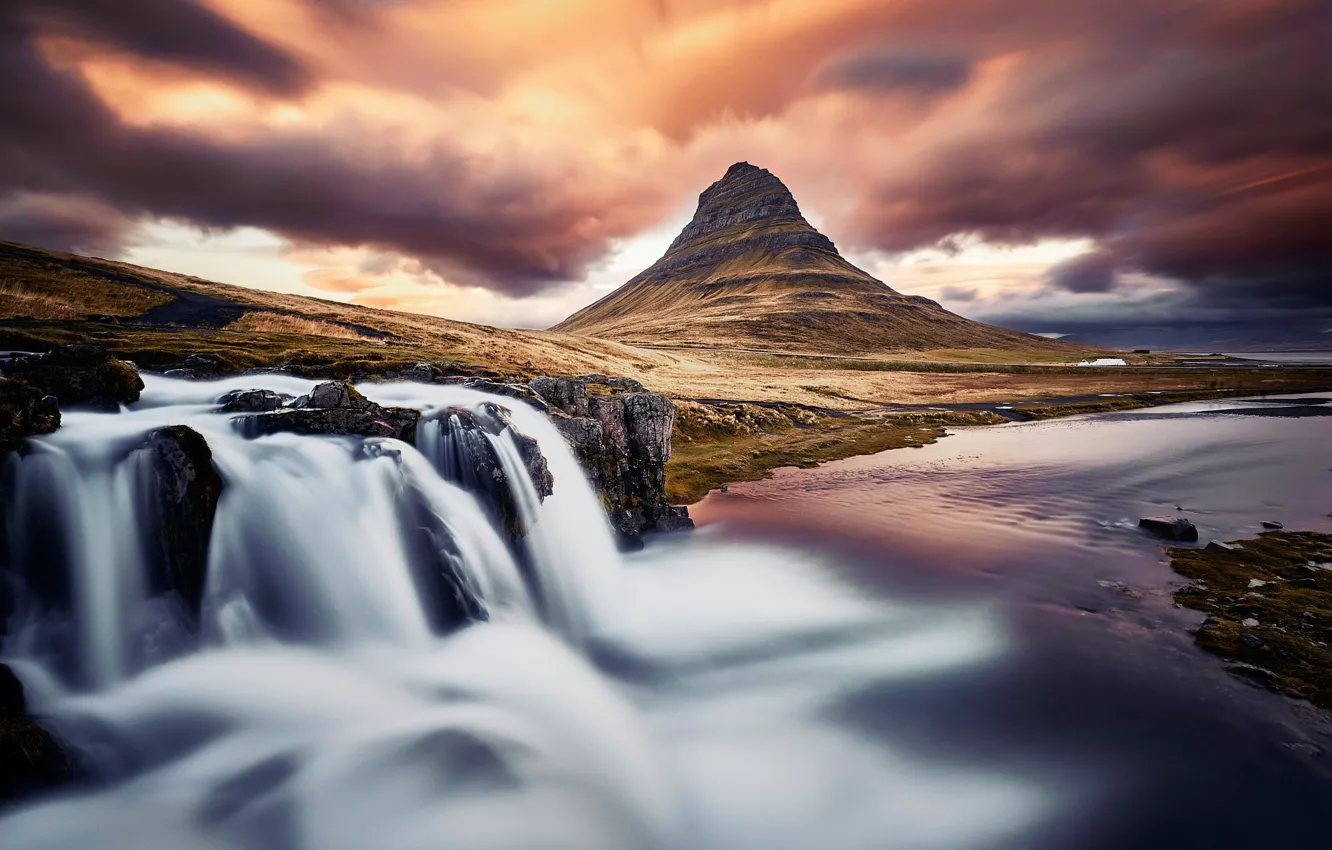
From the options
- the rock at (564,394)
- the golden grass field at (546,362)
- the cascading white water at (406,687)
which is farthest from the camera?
the golden grass field at (546,362)

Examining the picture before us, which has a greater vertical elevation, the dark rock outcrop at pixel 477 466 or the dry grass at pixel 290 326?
the dry grass at pixel 290 326

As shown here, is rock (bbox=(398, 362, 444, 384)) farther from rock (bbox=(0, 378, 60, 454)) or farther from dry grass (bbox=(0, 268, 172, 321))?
dry grass (bbox=(0, 268, 172, 321))

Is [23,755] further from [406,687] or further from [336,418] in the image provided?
[336,418]

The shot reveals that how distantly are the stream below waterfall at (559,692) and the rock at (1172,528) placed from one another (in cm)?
370

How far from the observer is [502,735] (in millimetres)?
10828

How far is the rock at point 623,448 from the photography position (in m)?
23.5

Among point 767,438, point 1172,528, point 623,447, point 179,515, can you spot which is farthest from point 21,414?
point 767,438

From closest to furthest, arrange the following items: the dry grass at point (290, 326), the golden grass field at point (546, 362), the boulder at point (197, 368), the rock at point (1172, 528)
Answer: the rock at point (1172, 528), the boulder at point (197, 368), the golden grass field at point (546, 362), the dry grass at point (290, 326)

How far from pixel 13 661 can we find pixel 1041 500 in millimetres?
38004

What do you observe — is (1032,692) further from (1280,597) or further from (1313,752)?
(1280,597)

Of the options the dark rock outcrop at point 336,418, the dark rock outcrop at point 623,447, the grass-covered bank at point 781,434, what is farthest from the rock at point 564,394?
the grass-covered bank at point 781,434

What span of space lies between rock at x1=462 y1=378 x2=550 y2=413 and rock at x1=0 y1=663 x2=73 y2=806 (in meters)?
16.2

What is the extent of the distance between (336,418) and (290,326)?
51244 mm

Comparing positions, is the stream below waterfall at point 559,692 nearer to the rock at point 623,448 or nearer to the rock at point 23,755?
the rock at point 23,755
